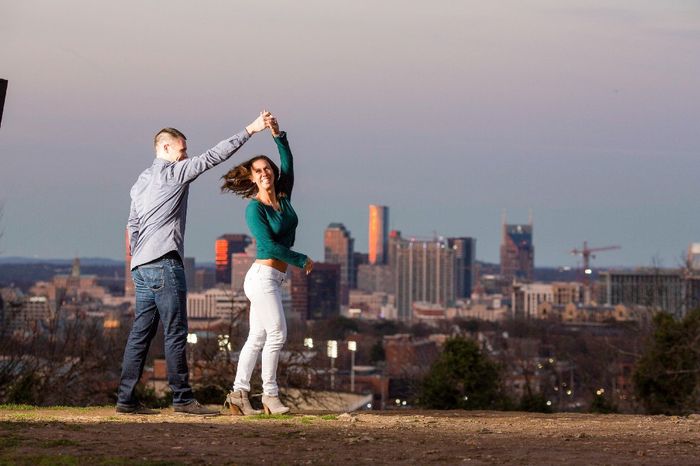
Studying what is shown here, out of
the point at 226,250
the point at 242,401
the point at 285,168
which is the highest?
the point at 226,250

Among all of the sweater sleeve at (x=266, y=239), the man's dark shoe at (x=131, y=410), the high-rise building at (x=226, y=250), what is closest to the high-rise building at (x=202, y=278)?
the high-rise building at (x=226, y=250)

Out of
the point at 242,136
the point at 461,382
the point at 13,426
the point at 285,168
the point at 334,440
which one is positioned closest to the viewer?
the point at 334,440

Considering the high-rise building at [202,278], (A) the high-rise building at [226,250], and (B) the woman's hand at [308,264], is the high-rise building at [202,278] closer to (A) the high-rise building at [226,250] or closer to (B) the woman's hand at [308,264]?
(A) the high-rise building at [226,250]

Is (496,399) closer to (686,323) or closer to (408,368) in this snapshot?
(686,323)

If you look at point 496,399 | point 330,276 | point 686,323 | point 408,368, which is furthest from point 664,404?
point 330,276

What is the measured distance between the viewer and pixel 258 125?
1022cm

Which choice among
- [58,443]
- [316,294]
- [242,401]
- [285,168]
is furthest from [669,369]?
[316,294]

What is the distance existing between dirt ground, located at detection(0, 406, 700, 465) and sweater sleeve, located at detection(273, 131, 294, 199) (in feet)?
5.65

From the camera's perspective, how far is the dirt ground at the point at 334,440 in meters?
7.78

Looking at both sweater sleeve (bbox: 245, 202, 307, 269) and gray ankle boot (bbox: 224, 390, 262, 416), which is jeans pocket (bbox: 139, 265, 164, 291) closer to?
sweater sleeve (bbox: 245, 202, 307, 269)

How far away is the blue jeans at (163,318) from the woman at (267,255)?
45 cm

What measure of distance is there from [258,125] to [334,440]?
8.52 feet

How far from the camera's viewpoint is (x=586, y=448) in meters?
8.41

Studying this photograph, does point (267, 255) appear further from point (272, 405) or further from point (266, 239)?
point (272, 405)
